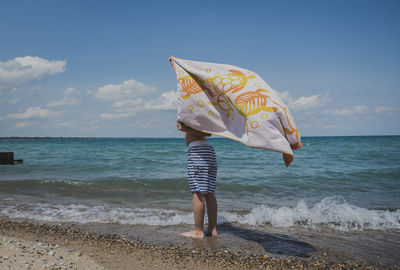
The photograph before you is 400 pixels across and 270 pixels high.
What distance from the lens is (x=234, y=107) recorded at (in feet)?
10.0

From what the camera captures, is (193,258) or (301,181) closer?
(193,258)

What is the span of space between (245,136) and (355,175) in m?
8.66

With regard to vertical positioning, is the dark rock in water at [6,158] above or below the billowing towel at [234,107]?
below

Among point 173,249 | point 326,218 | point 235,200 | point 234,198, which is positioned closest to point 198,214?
point 173,249

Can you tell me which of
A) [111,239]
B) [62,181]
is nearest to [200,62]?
[111,239]

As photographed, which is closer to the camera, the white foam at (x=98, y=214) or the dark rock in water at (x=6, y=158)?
the white foam at (x=98, y=214)

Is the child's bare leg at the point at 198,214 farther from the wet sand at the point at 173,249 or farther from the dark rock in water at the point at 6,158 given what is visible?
the dark rock in water at the point at 6,158

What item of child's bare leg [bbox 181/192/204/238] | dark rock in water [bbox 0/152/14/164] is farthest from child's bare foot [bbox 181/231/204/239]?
dark rock in water [bbox 0/152/14/164]

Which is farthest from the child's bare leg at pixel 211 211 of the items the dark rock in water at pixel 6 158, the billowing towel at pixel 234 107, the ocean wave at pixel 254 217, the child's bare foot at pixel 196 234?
the dark rock in water at pixel 6 158

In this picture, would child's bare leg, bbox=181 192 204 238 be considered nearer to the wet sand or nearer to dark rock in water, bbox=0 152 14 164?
the wet sand

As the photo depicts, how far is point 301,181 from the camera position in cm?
873

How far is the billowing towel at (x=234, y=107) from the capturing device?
277 cm

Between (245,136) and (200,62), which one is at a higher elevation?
(200,62)

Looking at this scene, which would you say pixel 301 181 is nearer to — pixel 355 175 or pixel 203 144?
pixel 355 175
